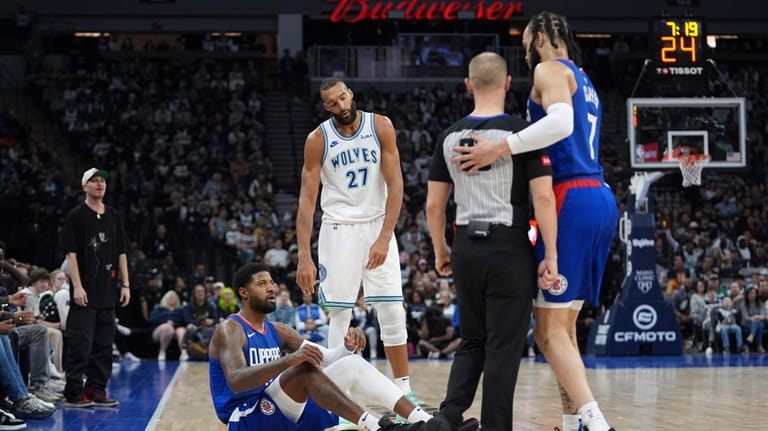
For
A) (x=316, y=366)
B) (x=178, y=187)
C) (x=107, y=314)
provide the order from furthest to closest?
(x=178, y=187)
(x=107, y=314)
(x=316, y=366)

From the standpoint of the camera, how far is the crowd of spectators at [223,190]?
17.4 m

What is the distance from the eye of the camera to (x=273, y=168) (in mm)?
25953

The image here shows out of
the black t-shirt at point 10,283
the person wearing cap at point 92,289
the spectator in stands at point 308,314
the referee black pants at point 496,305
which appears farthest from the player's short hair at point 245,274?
the spectator in stands at point 308,314

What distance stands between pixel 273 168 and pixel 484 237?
21.3 m

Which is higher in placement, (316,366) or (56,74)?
(56,74)

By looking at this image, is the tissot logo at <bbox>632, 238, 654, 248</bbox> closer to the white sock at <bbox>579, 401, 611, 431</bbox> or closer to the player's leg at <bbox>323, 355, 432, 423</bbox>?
the player's leg at <bbox>323, 355, 432, 423</bbox>

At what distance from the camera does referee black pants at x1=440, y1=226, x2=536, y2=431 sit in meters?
4.87

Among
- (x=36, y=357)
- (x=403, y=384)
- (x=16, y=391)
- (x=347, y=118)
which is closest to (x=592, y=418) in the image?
(x=403, y=384)

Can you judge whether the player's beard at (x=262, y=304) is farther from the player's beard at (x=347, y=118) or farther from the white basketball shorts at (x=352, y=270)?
the player's beard at (x=347, y=118)

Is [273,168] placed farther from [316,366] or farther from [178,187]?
[316,366]

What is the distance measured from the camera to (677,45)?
15703 millimetres

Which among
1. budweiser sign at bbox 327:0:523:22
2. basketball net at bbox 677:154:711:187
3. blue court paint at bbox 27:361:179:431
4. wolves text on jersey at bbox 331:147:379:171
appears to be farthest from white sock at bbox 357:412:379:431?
budweiser sign at bbox 327:0:523:22

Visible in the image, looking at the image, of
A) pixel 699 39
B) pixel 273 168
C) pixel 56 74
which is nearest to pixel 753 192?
pixel 699 39

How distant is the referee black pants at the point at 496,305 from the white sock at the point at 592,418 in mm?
358
